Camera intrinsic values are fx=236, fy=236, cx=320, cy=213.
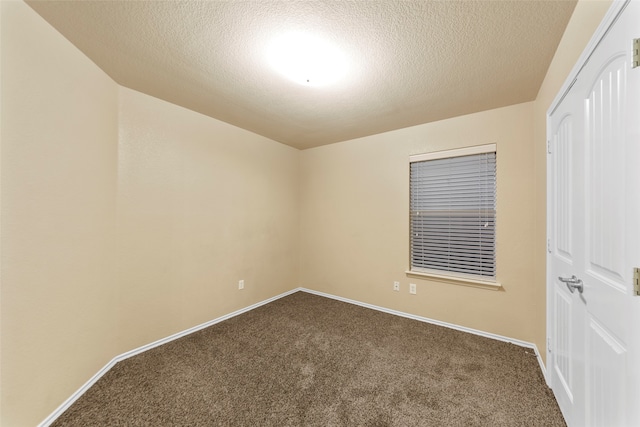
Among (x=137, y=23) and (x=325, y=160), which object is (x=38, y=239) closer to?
(x=137, y=23)

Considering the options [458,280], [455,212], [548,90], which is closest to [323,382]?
[458,280]

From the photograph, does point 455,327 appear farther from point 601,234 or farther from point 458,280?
point 601,234

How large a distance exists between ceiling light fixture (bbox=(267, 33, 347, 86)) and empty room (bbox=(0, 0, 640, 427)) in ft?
0.06

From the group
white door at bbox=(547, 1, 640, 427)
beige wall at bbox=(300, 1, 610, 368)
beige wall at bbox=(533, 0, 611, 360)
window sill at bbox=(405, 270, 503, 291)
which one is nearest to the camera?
white door at bbox=(547, 1, 640, 427)

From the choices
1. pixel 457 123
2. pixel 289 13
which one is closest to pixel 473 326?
pixel 457 123

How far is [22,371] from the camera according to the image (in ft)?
4.49

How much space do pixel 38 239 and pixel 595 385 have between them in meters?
3.11

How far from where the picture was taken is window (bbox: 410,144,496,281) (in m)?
2.67

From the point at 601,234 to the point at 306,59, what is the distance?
2.00 m

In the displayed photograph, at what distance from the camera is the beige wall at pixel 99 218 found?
4.45ft

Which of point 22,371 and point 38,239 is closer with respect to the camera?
point 22,371

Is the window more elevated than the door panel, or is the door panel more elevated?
the window

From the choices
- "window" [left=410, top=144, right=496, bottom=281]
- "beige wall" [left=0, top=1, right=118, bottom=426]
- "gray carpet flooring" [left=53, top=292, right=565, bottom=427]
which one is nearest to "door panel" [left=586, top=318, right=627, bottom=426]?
"gray carpet flooring" [left=53, top=292, right=565, bottom=427]

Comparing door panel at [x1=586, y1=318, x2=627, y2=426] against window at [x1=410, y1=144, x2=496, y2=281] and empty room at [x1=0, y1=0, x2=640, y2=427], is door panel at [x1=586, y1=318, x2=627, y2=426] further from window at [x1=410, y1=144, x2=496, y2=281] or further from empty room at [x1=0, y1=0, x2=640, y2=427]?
window at [x1=410, y1=144, x2=496, y2=281]
